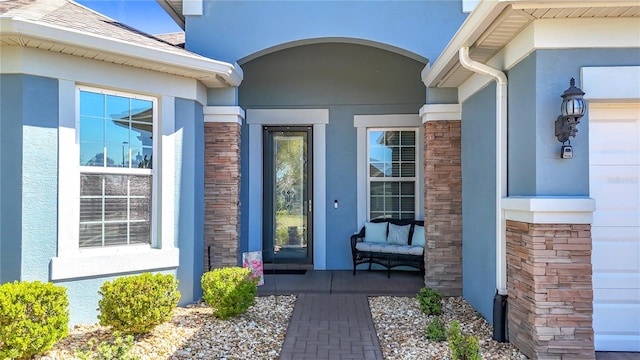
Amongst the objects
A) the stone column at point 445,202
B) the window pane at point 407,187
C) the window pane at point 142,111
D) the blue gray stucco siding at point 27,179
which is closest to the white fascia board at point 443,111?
the stone column at point 445,202

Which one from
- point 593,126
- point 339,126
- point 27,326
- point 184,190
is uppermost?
point 339,126

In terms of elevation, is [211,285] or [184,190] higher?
[184,190]

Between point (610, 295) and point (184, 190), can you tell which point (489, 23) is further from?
point (184, 190)

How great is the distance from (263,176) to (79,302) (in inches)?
147

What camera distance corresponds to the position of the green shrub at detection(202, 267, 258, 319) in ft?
15.2

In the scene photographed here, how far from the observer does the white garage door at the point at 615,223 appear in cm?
371

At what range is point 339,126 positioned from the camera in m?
7.61

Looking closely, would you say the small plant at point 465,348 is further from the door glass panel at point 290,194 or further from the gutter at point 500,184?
the door glass panel at point 290,194

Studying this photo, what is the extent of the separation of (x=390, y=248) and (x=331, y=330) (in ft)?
8.61

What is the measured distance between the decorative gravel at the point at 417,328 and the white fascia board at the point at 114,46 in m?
3.63

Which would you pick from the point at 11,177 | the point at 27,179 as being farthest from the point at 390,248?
the point at 11,177

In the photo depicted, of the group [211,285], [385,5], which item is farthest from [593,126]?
[211,285]

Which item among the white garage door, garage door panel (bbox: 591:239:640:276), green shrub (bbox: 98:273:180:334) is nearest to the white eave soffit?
the white garage door

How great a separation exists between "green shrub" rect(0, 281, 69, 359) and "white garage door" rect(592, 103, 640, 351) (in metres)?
4.80
